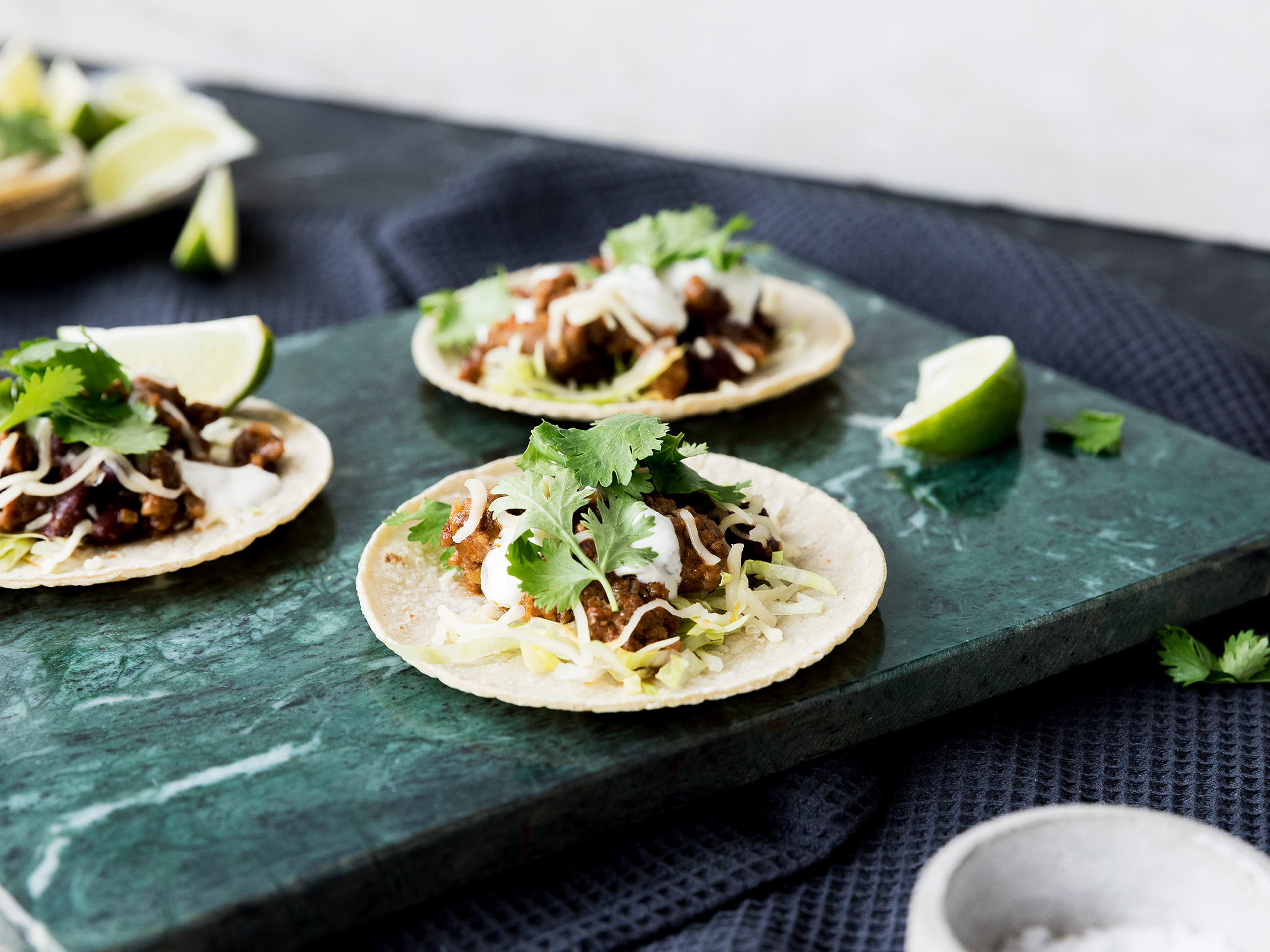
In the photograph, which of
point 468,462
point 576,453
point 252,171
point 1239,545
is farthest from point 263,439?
point 252,171

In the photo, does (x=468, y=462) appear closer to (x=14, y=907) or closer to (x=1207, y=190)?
(x=14, y=907)

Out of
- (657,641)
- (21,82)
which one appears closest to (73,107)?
(21,82)

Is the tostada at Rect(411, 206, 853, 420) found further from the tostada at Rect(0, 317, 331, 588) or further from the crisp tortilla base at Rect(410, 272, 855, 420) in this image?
the tostada at Rect(0, 317, 331, 588)

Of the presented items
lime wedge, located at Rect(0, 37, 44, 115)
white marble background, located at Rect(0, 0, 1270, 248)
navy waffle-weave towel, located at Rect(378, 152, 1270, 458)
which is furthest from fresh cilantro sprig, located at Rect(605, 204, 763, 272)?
lime wedge, located at Rect(0, 37, 44, 115)

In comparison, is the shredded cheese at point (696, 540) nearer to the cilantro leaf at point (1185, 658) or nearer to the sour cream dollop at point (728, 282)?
the cilantro leaf at point (1185, 658)

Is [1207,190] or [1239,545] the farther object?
[1207,190]
